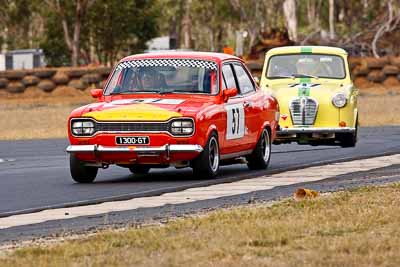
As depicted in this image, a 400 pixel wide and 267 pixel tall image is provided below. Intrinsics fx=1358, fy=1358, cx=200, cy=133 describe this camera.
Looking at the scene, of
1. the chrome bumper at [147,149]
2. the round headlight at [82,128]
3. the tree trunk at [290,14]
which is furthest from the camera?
the tree trunk at [290,14]

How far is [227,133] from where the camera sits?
16.3 metres

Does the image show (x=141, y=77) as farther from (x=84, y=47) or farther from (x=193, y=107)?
(x=84, y=47)

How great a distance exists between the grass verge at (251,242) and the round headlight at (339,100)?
10.4 meters

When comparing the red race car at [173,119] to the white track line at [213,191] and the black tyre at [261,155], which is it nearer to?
the black tyre at [261,155]

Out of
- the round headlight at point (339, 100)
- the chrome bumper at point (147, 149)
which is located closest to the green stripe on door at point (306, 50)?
the round headlight at point (339, 100)

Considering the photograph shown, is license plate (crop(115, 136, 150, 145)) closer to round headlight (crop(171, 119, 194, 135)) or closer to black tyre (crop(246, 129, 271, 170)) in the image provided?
round headlight (crop(171, 119, 194, 135))

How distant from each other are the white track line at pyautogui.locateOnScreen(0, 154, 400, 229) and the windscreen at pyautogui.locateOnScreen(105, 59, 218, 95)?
1379mm

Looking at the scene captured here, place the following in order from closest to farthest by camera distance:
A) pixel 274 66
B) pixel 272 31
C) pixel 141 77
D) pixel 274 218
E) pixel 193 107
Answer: pixel 274 218, pixel 193 107, pixel 141 77, pixel 274 66, pixel 272 31

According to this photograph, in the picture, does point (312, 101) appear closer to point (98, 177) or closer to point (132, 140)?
point (98, 177)

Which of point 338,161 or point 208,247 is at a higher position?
point 208,247

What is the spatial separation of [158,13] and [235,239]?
5413 cm

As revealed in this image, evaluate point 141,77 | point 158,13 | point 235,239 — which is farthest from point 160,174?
point 158,13

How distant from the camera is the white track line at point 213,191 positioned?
1222 centimetres

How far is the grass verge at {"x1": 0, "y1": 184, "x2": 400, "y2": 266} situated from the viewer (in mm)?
8609
